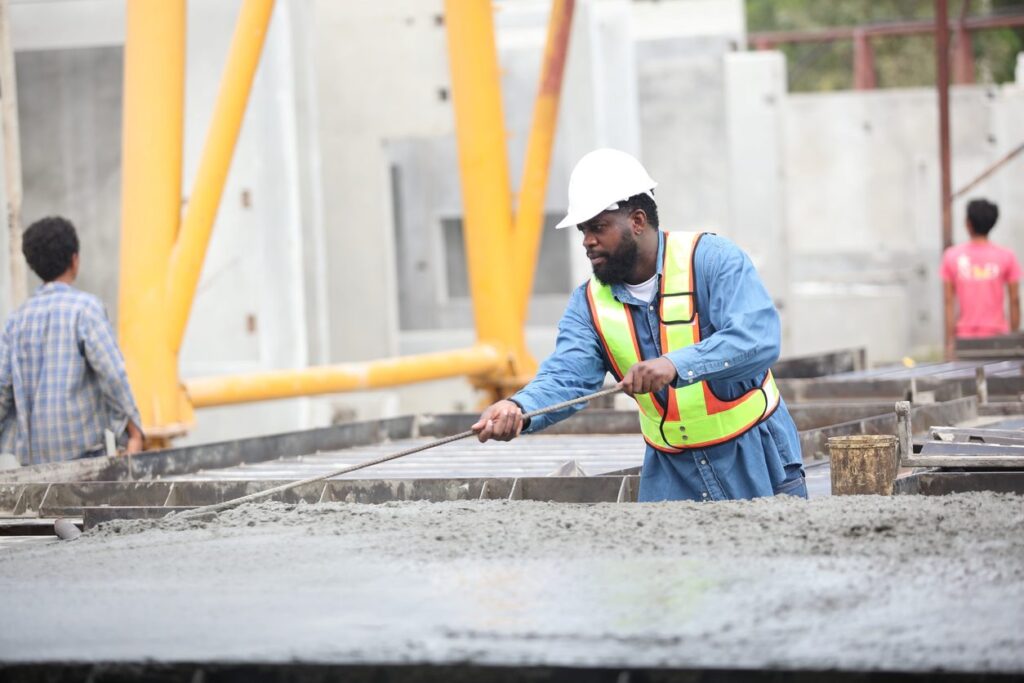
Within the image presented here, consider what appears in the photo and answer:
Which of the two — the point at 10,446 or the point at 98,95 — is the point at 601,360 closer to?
the point at 10,446

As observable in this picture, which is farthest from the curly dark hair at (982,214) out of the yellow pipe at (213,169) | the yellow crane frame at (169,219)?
the yellow pipe at (213,169)

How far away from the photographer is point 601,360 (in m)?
4.90

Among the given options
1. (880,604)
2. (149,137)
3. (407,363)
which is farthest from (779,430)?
(407,363)

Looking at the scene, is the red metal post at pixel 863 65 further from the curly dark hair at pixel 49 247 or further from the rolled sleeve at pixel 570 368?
the rolled sleeve at pixel 570 368

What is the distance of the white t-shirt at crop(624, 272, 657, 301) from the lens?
4.71 m

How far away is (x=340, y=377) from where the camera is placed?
28.6ft

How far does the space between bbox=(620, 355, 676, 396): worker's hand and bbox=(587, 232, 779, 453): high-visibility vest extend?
310 mm

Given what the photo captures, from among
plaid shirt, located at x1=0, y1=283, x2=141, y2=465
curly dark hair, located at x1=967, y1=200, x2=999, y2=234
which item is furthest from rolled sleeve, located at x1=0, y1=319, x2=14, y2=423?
curly dark hair, located at x1=967, y1=200, x2=999, y2=234

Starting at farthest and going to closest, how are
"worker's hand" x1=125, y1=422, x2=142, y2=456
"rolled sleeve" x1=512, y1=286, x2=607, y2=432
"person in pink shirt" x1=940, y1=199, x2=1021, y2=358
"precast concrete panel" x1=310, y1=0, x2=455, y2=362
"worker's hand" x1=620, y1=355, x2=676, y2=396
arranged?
"precast concrete panel" x1=310, y1=0, x2=455, y2=362 → "person in pink shirt" x1=940, y1=199, x2=1021, y2=358 → "worker's hand" x1=125, y1=422, x2=142, y2=456 → "rolled sleeve" x1=512, y1=286, x2=607, y2=432 → "worker's hand" x1=620, y1=355, x2=676, y2=396

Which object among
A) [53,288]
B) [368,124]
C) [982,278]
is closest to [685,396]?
[53,288]

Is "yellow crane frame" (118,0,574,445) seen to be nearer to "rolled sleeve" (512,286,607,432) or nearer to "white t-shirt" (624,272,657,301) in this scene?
"rolled sleeve" (512,286,607,432)

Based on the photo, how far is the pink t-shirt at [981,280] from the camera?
10.4 meters

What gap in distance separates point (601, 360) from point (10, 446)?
107 inches

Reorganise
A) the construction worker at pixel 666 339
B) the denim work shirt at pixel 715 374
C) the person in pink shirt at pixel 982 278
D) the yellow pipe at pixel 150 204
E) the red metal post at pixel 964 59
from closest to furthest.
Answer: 1. the denim work shirt at pixel 715 374
2. the construction worker at pixel 666 339
3. the yellow pipe at pixel 150 204
4. the person in pink shirt at pixel 982 278
5. the red metal post at pixel 964 59
